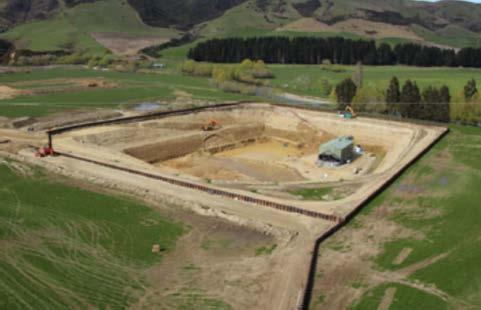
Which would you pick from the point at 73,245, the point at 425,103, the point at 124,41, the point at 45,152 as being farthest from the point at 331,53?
the point at 73,245

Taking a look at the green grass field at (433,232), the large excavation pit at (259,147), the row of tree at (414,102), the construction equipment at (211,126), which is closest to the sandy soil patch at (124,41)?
the construction equipment at (211,126)

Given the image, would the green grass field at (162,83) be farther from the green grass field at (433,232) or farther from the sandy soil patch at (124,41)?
the green grass field at (433,232)

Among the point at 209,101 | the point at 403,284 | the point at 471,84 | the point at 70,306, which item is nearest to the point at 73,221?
the point at 70,306

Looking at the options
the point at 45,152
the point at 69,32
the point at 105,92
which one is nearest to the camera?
the point at 45,152

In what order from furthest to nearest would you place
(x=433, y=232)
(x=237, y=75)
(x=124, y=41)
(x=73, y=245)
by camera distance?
(x=124, y=41)
(x=237, y=75)
(x=433, y=232)
(x=73, y=245)

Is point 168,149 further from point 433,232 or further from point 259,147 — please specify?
point 433,232

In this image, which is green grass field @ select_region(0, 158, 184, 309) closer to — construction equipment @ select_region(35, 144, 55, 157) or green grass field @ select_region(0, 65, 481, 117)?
construction equipment @ select_region(35, 144, 55, 157)
